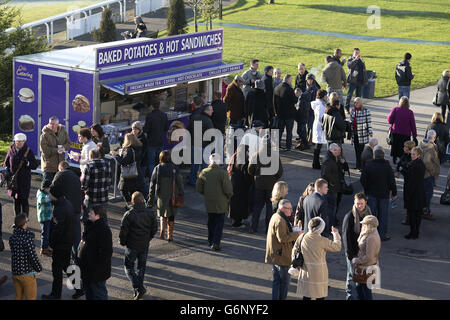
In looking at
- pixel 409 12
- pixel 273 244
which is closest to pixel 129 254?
pixel 273 244

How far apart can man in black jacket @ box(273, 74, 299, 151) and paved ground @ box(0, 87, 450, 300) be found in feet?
12.6

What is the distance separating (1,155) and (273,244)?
37.8 ft

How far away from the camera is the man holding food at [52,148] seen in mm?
14477

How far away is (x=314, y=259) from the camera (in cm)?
1005

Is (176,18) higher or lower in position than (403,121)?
higher

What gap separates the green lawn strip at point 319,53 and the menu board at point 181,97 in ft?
29.8

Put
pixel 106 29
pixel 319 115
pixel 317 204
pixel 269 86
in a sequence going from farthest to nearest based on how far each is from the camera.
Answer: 1. pixel 106 29
2. pixel 269 86
3. pixel 319 115
4. pixel 317 204

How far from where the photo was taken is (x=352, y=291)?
10992mm

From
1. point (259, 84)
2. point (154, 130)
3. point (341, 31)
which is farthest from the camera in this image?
point (341, 31)

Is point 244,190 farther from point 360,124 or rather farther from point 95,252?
point 95,252

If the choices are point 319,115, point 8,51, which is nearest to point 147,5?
point 8,51

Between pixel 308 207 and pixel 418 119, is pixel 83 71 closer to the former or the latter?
pixel 308 207

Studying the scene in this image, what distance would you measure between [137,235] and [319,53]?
75.7 ft

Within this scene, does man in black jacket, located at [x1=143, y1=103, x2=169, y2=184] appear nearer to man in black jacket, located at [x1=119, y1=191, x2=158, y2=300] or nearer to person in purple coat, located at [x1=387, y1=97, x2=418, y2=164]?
person in purple coat, located at [x1=387, y1=97, x2=418, y2=164]
